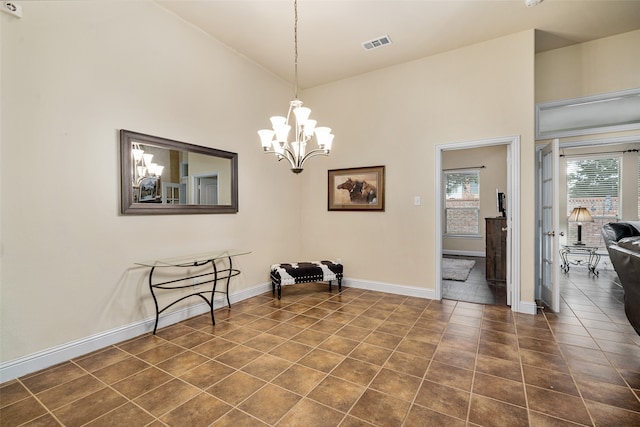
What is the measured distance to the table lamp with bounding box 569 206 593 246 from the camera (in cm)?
545

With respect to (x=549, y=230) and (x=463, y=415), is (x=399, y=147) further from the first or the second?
(x=463, y=415)

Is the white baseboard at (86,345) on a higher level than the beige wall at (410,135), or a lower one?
lower

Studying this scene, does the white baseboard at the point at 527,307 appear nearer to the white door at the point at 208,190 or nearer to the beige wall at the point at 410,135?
the beige wall at the point at 410,135

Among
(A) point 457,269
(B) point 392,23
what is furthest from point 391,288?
(B) point 392,23

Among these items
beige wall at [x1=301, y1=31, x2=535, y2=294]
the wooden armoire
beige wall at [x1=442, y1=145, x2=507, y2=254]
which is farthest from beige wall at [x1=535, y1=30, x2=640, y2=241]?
beige wall at [x1=442, y1=145, x2=507, y2=254]

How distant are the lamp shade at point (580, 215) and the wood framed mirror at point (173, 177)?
627 centimetres

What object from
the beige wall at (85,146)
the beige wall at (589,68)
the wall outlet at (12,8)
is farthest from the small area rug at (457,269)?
the wall outlet at (12,8)

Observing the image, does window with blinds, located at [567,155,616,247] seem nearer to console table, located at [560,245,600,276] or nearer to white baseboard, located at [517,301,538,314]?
console table, located at [560,245,600,276]

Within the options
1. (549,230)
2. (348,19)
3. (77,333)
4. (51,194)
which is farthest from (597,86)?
(77,333)

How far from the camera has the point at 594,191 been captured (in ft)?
19.3

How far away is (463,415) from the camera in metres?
1.74

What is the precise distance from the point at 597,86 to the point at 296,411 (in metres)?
4.93

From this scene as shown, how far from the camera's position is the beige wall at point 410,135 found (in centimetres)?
352

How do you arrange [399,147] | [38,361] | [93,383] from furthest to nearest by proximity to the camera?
[399,147], [38,361], [93,383]
